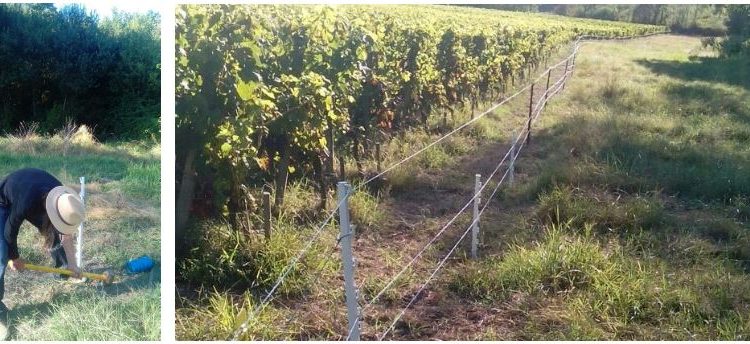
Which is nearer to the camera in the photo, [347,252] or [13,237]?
[347,252]

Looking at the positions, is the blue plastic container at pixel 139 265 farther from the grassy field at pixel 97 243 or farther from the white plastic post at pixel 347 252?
the white plastic post at pixel 347 252

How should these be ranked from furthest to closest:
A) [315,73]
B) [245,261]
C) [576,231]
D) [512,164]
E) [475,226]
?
[512,164] < [315,73] < [475,226] < [576,231] < [245,261]

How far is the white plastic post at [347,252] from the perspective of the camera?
2.07 meters

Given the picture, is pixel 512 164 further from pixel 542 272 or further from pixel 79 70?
pixel 79 70

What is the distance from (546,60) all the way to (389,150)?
4.92ft

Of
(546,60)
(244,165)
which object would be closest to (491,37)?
(546,60)

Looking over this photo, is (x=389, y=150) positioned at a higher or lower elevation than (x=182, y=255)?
higher

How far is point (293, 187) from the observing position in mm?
3096

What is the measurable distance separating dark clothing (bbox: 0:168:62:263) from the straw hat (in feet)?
0.15

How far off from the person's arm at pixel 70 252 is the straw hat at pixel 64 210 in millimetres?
33

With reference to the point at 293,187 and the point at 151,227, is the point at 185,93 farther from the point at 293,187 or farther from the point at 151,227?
the point at 293,187

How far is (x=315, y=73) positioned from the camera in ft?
10.3

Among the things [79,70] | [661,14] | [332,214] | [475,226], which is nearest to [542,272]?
[475,226]

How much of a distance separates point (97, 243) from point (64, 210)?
Result: 9.0 inches
